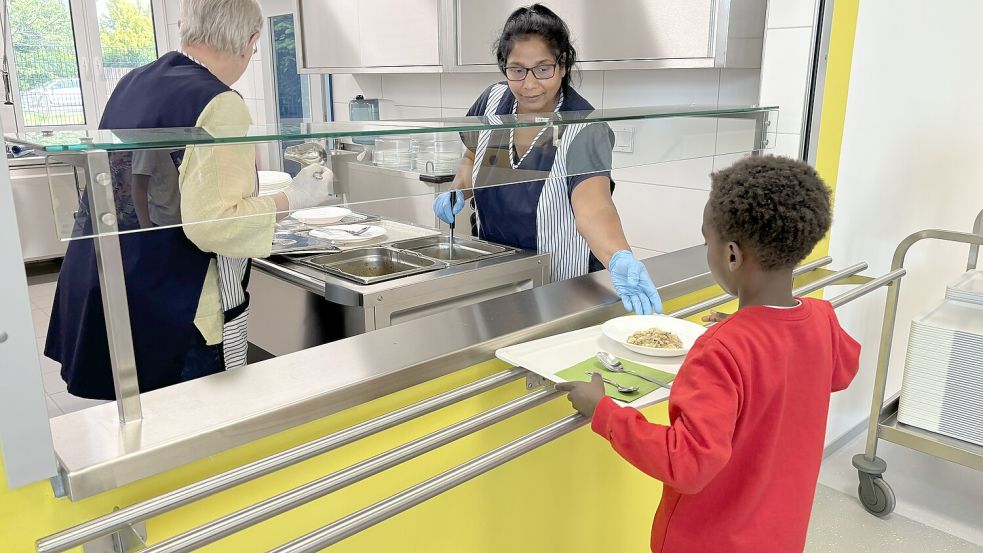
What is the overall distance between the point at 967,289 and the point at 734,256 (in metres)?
1.36

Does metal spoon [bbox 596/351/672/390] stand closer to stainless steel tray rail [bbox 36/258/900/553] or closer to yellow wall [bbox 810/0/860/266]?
stainless steel tray rail [bbox 36/258/900/553]

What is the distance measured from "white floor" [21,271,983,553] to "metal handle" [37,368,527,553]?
1.20 meters

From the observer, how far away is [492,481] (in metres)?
1.19

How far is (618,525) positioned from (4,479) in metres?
1.11

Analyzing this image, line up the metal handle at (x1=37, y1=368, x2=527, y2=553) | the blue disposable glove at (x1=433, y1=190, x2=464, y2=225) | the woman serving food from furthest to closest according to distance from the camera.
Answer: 1. the blue disposable glove at (x1=433, y1=190, x2=464, y2=225)
2. the woman serving food
3. the metal handle at (x1=37, y1=368, x2=527, y2=553)

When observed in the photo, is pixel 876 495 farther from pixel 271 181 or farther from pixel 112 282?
pixel 112 282

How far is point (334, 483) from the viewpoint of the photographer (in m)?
0.76

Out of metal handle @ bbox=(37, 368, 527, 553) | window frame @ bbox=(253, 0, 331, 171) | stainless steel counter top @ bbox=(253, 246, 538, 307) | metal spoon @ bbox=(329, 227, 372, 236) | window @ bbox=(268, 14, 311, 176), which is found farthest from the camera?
window @ bbox=(268, 14, 311, 176)

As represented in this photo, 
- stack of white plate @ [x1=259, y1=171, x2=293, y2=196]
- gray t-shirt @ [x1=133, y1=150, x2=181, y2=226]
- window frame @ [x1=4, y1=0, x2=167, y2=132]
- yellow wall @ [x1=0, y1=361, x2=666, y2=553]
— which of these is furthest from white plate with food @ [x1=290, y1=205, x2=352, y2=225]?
window frame @ [x1=4, y1=0, x2=167, y2=132]

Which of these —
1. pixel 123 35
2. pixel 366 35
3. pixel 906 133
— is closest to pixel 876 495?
pixel 906 133

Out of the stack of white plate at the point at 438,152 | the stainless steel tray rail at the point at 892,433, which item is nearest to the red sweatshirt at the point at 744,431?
the stack of white plate at the point at 438,152

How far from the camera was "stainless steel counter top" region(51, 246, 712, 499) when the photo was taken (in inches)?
29.1

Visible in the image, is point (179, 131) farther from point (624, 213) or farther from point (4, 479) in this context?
point (624, 213)

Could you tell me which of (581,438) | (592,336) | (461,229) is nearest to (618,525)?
(581,438)
